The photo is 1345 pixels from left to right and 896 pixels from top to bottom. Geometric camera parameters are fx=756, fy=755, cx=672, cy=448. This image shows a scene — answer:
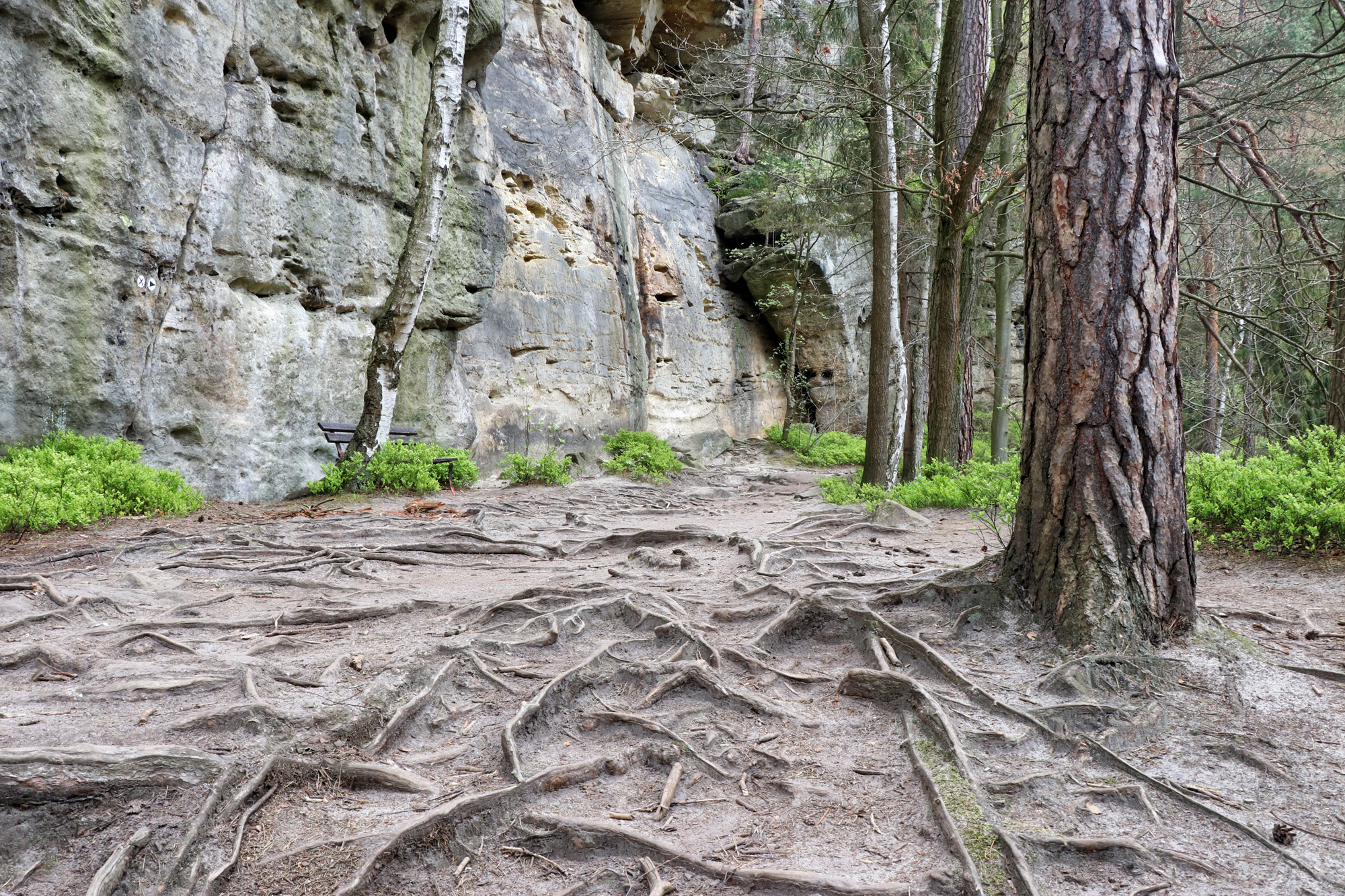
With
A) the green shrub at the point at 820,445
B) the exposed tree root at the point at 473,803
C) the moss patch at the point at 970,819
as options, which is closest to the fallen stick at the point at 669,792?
the exposed tree root at the point at 473,803

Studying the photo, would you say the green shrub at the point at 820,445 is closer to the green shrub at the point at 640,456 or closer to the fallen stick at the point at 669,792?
the green shrub at the point at 640,456

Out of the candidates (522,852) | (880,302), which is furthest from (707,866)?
(880,302)

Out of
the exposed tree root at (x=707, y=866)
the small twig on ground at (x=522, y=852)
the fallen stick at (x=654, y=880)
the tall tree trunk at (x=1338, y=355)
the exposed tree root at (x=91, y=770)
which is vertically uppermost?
the tall tree trunk at (x=1338, y=355)

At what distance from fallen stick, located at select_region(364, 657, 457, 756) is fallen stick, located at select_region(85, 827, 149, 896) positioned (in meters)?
0.75

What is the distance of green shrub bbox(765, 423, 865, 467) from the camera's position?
2061 cm

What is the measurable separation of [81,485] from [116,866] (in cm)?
621

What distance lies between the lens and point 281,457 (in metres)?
10.1

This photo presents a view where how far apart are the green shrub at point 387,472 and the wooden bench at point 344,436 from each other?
23 cm

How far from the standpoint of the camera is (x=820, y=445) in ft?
70.8

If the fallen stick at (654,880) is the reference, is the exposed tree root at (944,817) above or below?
above

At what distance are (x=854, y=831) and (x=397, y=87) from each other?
12732 mm

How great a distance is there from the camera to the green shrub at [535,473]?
13.1m

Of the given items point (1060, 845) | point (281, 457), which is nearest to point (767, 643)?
point (1060, 845)

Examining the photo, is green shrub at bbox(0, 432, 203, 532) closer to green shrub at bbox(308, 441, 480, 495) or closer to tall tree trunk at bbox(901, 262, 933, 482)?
green shrub at bbox(308, 441, 480, 495)
